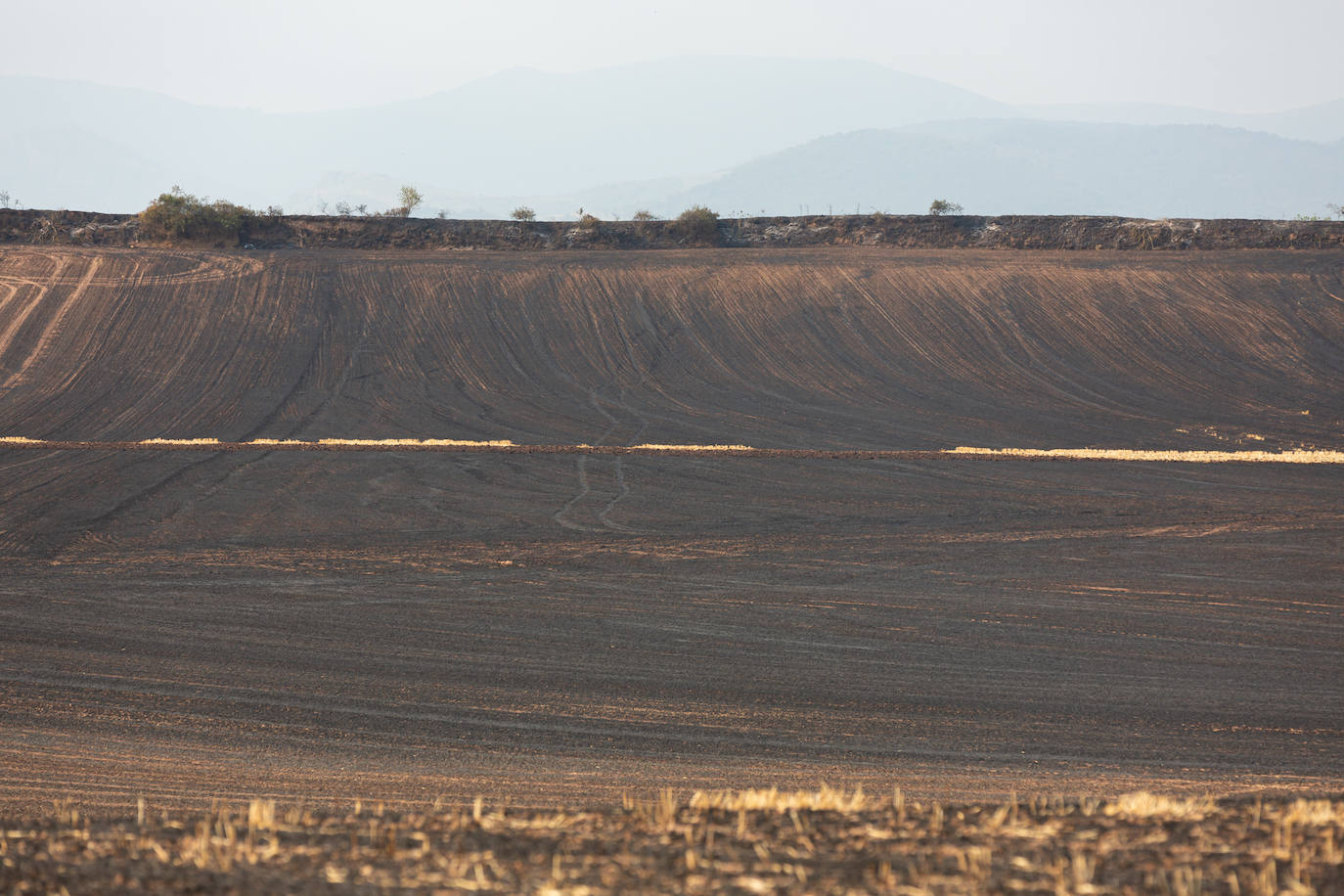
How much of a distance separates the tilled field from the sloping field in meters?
1.97

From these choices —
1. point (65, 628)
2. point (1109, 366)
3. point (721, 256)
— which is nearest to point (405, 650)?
point (65, 628)

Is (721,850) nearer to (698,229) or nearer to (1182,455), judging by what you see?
(1182,455)

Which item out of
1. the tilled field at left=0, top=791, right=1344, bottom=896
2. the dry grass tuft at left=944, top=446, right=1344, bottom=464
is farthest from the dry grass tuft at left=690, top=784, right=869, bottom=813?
the dry grass tuft at left=944, top=446, right=1344, bottom=464

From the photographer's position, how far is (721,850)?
5.74 m

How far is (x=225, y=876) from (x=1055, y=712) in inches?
302

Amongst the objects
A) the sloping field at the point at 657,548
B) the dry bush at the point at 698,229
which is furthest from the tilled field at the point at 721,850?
the dry bush at the point at 698,229

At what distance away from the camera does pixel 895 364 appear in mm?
37594

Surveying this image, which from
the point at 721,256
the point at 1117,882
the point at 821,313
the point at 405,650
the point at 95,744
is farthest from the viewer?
the point at 721,256

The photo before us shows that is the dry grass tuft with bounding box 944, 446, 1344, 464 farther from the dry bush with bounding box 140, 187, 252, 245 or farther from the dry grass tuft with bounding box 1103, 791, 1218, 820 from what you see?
the dry bush with bounding box 140, 187, 252, 245

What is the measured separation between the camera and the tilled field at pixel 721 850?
528cm

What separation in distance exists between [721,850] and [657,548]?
11.2 metres

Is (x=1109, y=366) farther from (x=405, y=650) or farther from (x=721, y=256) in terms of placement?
(x=405, y=650)

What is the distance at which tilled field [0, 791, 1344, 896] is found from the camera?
208 inches

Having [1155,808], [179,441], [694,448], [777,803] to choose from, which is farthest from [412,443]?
[1155,808]
